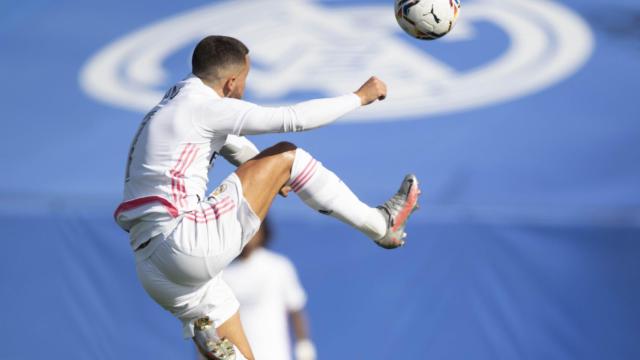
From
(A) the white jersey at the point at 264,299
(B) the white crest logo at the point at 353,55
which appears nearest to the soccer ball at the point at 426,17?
(A) the white jersey at the point at 264,299

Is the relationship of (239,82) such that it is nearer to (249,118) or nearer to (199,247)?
(249,118)

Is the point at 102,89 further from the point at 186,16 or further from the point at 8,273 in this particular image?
the point at 8,273

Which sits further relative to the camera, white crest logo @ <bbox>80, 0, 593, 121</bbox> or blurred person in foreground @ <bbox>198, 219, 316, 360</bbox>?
white crest logo @ <bbox>80, 0, 593, 121</bbox>

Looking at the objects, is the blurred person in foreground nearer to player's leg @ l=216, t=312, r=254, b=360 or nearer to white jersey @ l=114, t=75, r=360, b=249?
player's leg @ l=216, t=312, r=254, b=360

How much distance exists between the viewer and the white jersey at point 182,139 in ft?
14.7

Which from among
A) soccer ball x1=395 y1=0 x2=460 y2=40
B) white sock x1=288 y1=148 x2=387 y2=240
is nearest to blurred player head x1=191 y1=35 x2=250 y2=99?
white sock x1=288 y1=148 x2=387 y2=240

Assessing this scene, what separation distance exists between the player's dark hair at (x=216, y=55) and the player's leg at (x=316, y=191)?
40 centimetres

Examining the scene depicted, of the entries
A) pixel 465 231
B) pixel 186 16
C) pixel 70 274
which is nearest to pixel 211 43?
pixel 465 231

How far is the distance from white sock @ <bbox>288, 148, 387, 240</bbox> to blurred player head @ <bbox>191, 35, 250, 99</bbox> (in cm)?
43

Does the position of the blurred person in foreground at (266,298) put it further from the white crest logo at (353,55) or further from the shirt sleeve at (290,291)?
the white crest logo at (353,55)

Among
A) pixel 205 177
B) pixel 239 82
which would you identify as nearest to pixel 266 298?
pixel 205 177

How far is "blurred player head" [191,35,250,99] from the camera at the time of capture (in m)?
4.62

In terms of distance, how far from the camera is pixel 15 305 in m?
7.73

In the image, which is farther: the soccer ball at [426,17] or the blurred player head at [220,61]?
the soccer ball at [426,17]
